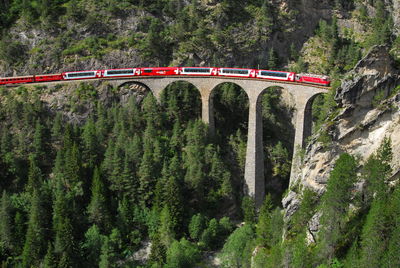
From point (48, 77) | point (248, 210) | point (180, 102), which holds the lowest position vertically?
point (248, 210)

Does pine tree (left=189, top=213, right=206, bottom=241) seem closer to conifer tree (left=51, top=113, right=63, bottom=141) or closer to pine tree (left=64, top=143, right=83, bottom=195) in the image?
pine tree (left=64, top=143, right=83, bottom=195)

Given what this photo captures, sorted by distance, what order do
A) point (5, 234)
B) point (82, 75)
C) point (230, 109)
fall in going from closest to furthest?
point (5, 234) → point (82, 75) → point (230, 109)

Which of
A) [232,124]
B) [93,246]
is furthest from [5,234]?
[232,124]

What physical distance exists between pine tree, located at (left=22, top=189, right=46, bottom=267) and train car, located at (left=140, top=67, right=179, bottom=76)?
3048cm

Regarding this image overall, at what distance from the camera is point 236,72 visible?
81250 millimetres

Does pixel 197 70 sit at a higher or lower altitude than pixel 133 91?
higher

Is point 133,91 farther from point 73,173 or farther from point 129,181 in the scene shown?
point 73,173

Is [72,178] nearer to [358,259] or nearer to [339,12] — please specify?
[358,259]

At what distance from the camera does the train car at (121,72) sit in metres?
85.1

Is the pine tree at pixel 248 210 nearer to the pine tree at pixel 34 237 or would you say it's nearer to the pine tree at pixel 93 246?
the pine tree at pixel 93 246

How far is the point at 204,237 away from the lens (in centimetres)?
6788

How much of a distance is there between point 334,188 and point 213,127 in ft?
135

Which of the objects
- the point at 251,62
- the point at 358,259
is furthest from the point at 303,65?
the point at 358,259

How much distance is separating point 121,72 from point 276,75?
94.7ft
